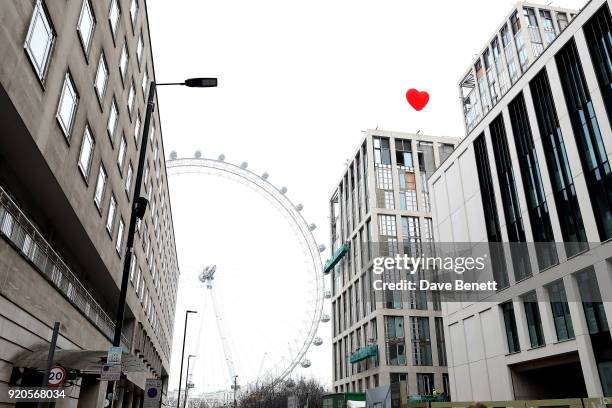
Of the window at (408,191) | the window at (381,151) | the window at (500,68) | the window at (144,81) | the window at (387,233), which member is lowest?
the window at (144,81)

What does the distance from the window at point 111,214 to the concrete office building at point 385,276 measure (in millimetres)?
45063

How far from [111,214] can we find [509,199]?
2568 cm

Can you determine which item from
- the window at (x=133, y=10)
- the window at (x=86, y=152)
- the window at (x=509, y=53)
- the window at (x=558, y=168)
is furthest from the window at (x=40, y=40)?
the window at (x=509, y=53)

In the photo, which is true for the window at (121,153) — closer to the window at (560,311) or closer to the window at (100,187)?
the window at (100,187)

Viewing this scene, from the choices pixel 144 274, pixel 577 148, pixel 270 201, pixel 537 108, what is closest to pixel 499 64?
pixel 270 201

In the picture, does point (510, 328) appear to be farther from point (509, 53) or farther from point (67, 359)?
point (509, 53)

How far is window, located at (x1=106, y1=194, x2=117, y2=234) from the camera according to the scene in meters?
25.4

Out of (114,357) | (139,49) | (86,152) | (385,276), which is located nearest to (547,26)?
(385,276)

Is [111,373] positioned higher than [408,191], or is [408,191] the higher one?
[408,191]

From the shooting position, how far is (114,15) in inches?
921

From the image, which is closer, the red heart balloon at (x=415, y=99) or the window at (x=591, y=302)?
the window at (x=591, y=302)

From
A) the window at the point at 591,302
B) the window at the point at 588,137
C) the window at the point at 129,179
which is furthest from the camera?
the window at the point at 129,179

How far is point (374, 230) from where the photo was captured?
72.1 m

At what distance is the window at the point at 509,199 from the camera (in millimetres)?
33156
